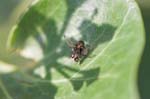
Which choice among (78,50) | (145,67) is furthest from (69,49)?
(145,67)

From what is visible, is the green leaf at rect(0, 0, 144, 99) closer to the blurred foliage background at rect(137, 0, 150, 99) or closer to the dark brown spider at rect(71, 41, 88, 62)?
the dark brown spider at rect(71, 41, 88, 62)

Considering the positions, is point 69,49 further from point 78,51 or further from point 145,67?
point 145,67

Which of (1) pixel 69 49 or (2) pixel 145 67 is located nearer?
(1) pixel 69 49

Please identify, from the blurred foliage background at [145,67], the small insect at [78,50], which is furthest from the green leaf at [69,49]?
the blurred foliage background at [145,67]

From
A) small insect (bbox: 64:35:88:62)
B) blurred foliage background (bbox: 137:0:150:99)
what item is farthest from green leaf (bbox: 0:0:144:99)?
blurred foliage background (bbox: 137:0:150:99)

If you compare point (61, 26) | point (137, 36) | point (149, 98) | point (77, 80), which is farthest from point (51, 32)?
point (149, 98)

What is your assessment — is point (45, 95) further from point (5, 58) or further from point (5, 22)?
point (5, 22)

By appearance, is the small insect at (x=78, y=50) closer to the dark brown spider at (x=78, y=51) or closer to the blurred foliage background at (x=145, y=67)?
the dark brown spider at (x=78, y=51)
